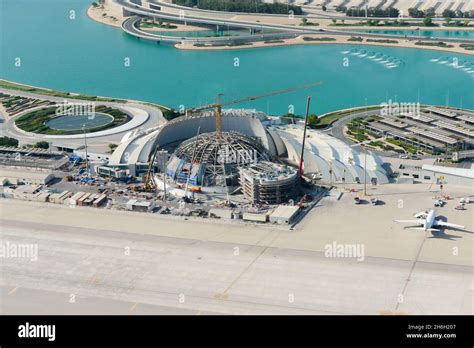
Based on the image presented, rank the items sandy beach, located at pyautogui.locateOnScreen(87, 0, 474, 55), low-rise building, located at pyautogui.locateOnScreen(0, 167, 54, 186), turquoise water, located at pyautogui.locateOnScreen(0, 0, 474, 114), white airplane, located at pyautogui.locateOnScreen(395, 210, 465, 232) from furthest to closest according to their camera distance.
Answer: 1. sandy beach, located at pyautogui.locateOnScreen(87, 0, 474, 55)
2. turquoise water, located at pyautogui.locateOnScreen(0, 0, 474, 114)
3. low-rise building, located at pyautogui.locateOnScreen(0, 167, 54, 186)
4. white airplane, located at pyautogui.locateOnScreen(395, 210, 465, 232)

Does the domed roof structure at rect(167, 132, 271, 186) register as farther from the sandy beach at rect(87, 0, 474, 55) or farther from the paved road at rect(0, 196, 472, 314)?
the sandy beach at rect(87, 0, 474, 55)

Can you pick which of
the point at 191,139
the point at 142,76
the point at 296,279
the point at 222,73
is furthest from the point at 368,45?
the point at 296,279

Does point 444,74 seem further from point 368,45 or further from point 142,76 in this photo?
point 142,76

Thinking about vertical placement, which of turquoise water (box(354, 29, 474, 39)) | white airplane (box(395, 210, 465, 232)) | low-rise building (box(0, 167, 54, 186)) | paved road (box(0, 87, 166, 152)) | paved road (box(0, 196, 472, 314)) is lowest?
paved road (box(0, 196, 472, 314))

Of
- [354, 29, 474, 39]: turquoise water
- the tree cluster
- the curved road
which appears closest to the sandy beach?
[354, 29, 474, 39]: turquoise water
